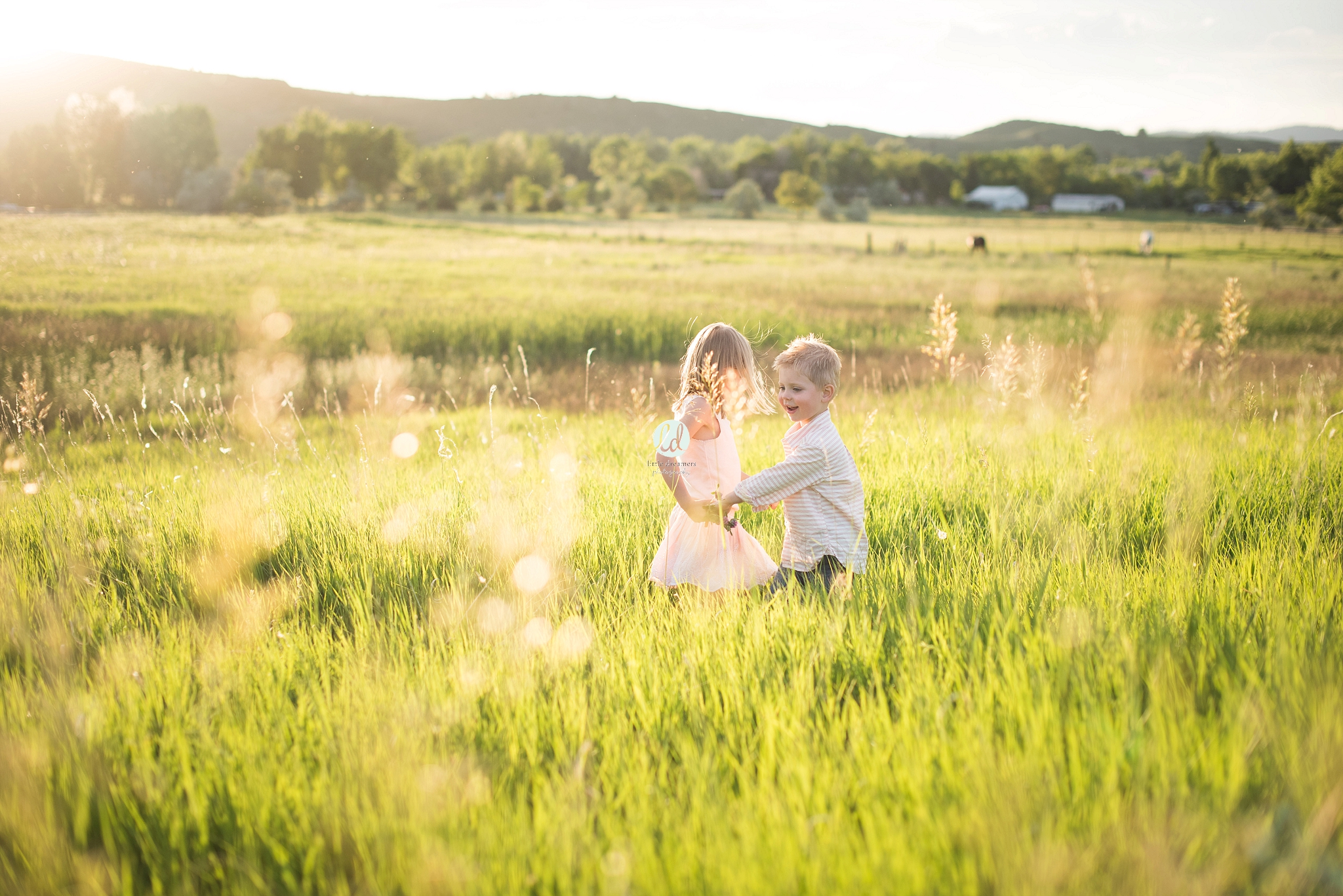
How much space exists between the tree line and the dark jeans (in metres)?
44.6

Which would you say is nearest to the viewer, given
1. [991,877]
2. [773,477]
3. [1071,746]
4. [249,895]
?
[991,877]

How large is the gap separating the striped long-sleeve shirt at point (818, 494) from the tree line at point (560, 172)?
146ft

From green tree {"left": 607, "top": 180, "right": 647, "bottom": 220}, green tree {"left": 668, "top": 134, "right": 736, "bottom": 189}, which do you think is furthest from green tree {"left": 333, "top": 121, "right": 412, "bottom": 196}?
green tree {"left": 668, "top": 134, "right": 736, "bottom": 189}

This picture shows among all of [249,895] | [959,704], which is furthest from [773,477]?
[249,895]

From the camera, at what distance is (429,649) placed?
8.22 feet

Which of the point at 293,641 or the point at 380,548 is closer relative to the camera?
the point at 293,641

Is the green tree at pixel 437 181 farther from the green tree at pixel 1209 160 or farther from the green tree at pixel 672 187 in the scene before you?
the green tree at pixel 1209 160

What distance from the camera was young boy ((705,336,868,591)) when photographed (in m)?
3.03

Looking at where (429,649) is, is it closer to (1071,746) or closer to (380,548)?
(380,548)

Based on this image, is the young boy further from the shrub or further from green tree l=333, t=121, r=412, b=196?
the shrub

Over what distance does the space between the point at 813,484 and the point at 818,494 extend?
0.27ft

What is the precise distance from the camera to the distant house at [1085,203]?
112 m

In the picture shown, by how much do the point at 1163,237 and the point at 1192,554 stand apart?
61485mm

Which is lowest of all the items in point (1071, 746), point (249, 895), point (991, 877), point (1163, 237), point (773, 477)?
point (249, 895)
